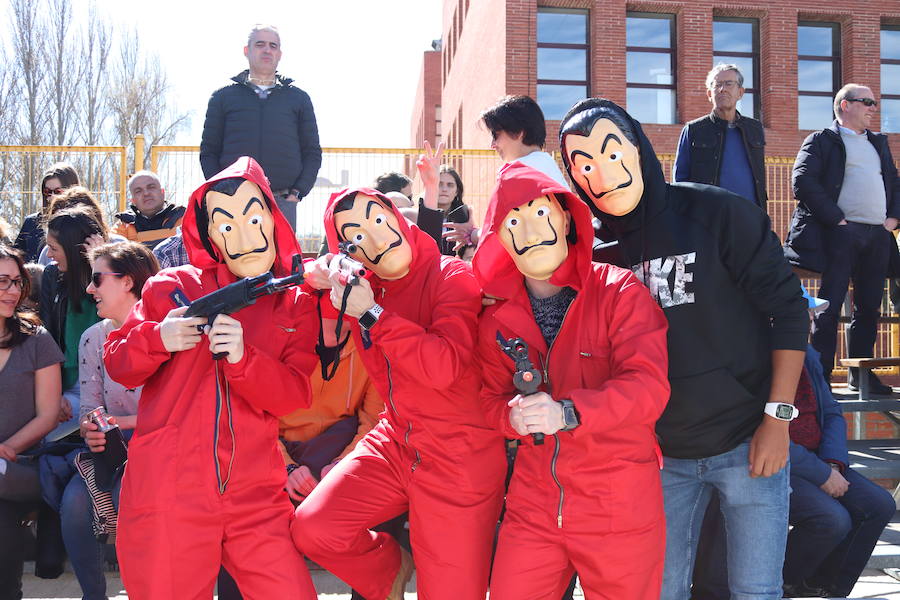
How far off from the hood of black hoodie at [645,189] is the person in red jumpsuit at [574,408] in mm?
184

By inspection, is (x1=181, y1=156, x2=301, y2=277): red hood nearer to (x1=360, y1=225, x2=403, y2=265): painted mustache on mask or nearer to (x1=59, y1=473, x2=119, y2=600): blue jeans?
(x1=360, y1=225, x2=403, y2=265): painted mustache on mask

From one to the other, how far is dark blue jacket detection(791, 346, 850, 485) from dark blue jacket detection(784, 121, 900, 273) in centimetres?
237

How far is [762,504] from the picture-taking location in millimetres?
2900

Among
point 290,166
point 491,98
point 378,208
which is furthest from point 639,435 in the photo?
point 491,98

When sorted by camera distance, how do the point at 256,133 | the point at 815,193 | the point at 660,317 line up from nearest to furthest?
the point at 660,317 → the point at 256,133 → the point at 815,193

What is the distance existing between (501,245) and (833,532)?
7.67 feet

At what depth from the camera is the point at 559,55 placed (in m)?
16.8

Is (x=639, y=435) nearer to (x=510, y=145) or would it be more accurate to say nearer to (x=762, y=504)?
(x=762, y=504)

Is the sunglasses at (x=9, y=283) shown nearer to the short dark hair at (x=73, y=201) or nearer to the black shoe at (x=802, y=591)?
the short dark hair at (x=73, y=201)

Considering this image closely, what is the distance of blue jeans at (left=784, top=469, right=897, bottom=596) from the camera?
13.1 feet

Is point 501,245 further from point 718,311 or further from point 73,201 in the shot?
point 73,201

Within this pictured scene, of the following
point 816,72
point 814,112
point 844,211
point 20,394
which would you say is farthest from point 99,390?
point 816,72

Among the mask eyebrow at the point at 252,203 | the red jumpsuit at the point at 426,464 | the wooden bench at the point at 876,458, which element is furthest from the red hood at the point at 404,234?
the wooden bench at the point at 876,458

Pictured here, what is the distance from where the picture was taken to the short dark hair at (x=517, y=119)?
4461 mm
